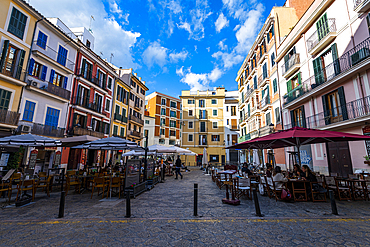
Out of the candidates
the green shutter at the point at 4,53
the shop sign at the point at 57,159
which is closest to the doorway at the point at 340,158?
the shop sign at the point at 57,159

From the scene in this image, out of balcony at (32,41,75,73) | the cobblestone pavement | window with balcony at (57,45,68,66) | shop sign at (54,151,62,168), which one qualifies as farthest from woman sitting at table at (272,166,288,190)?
window with balcony at (57,45,68,66)

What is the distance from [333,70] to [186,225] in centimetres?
1539

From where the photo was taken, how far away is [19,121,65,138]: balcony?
51.0 feet

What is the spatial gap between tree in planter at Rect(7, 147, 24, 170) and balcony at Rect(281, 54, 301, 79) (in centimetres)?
2382

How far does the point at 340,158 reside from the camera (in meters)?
13.0

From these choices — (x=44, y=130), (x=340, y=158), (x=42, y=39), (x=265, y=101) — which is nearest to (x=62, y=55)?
(x=42, y=39)

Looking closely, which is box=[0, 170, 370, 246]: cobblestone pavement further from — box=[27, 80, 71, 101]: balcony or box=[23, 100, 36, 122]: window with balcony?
box=[27, 80, 71, 101]: balcony

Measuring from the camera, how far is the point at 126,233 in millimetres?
4441

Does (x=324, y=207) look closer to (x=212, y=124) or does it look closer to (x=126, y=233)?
(x=126, y=233)

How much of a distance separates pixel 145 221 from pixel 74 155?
1858cm

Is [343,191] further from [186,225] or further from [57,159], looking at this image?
[57,159]

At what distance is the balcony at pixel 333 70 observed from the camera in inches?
442

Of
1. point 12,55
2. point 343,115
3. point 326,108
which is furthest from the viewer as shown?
point 12,55

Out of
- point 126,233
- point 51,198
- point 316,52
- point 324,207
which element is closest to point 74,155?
point 51,198
